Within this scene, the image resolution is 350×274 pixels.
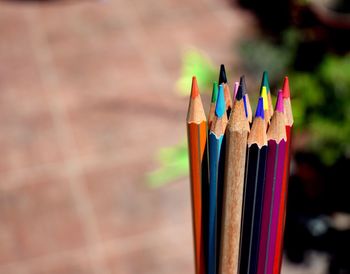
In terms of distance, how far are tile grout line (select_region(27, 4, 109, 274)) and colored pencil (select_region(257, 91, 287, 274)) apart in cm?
246

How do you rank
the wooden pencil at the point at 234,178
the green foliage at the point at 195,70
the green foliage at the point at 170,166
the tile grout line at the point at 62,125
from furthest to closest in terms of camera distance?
1. the green foliage at the point at 195,70
2. the green foliage at the point at 170,166
3. the tile grout line at the point at 62,125
4. the wooden pencil at the point at 234,178

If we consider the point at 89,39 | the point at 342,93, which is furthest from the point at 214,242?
the point at 89,39

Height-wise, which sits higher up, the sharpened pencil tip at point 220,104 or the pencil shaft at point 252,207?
the sharpened pencil tip at point 220,104

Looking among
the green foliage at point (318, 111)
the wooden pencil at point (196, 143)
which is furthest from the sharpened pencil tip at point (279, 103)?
the green foliage at point (318, 111)

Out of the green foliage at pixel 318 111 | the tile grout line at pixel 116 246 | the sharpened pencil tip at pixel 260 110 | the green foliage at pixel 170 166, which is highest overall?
the sharpened pencil tip at pixel 260 110

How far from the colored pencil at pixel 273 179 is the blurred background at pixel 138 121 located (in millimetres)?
2390

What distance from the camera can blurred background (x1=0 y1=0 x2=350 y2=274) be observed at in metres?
3.56

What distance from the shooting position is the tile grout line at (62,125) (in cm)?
Answer: 368

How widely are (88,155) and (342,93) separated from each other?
1.50 m

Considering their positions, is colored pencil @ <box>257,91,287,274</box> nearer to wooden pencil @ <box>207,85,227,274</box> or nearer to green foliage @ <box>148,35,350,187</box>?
wooden pencil @ <box>207,85,227,274</box>

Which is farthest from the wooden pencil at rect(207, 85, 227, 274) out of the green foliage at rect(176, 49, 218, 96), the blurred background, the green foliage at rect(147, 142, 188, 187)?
the green foliage at rect(176, 49, 218, 96)

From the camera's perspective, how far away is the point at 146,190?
386 centimetres

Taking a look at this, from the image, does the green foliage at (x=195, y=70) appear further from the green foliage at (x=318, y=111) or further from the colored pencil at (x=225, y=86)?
the colored pencil at (x=225, y=86)

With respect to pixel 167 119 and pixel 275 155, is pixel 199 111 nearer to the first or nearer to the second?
pixel 275 155
